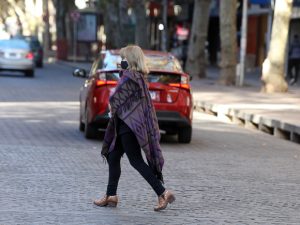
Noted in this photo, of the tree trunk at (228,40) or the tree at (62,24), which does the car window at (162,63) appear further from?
the tree at (62,24)

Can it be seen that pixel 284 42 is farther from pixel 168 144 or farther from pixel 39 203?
pixel 39 203

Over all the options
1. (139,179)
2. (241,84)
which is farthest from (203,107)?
(139,179)

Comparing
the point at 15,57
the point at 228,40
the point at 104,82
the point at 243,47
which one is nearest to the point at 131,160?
the point at 104,82

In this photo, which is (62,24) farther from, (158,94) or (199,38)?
(158,94)

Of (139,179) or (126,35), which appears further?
(126,35)

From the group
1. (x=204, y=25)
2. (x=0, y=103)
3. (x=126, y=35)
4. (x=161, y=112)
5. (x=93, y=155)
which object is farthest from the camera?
(x=126, y=35)

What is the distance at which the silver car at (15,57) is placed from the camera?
34.2m

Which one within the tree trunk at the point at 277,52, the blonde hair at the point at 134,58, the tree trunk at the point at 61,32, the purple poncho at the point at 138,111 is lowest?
the tree trunk at the point at 61,32

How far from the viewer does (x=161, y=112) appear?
43.8 feet

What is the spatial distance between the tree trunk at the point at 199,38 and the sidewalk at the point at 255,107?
462 centimetres

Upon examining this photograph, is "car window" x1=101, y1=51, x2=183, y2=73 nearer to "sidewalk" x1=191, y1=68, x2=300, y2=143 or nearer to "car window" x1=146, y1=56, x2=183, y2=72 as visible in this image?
"car window" x1=146, y1=56, x2=183, y2=72

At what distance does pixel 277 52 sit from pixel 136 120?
1806cm

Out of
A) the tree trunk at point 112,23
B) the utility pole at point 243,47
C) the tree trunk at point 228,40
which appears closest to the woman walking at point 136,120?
the utility pole at point 243,47

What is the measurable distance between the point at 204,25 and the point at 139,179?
78.7 feet
